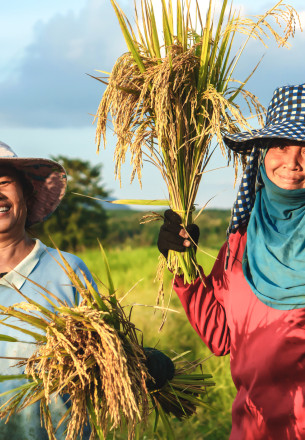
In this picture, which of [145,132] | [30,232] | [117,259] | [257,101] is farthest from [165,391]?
[117,259]

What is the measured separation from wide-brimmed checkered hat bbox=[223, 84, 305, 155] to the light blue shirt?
2.67 ft

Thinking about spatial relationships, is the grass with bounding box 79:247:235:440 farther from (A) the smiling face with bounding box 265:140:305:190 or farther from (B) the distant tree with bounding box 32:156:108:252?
(B) the distant tree with bounding box 32:156:108:252

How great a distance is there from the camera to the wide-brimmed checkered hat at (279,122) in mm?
2346

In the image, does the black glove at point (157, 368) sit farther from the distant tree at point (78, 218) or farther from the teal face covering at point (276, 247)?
the distant tree at point (78, 218)

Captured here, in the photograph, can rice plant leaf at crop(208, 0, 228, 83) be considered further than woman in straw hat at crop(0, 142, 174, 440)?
Yes

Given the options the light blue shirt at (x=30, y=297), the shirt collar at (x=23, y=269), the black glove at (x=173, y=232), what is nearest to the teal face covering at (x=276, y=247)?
the black glove at (x=173, y=232)

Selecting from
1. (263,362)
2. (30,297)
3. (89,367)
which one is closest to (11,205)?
(30,297)

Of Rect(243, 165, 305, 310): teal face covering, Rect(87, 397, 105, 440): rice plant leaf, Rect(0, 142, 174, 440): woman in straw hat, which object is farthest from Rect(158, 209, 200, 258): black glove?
Rect(87, 397, 105, 440): rice plant leaf

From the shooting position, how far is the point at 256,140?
8.14 ft

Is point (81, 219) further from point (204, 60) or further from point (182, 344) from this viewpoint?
point (204, 60)

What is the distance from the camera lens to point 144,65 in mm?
2670

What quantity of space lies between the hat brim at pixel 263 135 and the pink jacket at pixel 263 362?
14.5 inches

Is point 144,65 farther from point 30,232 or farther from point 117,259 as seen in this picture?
point 117,259

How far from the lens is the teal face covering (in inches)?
92.0
